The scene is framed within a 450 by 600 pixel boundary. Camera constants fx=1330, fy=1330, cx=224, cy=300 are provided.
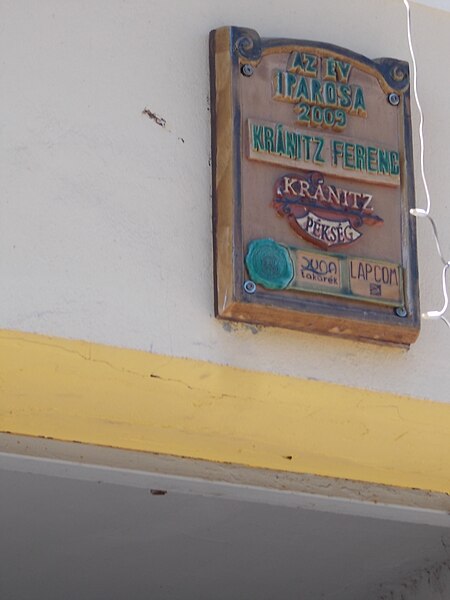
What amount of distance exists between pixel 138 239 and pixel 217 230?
191mm

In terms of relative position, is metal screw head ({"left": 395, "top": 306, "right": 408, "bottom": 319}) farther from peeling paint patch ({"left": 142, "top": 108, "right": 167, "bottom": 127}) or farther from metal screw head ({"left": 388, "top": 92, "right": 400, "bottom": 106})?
peeling paint patch ({"left": 142, "top": 108, "right": 167, "bottom": 127})

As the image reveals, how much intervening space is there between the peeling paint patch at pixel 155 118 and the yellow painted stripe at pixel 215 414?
56 centimetres

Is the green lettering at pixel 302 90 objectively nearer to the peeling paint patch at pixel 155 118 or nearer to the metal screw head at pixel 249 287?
the peeling paint patch at pixel 155 118

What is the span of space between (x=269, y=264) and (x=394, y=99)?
1.96 feet

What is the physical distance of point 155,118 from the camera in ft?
9.95

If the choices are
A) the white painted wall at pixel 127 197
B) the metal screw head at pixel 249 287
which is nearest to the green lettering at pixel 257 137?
the white painted wall at pixel 127 197

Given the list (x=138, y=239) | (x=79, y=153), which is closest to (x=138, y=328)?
(x=138, y=239)

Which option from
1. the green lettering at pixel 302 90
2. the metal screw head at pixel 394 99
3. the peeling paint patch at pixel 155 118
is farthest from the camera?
the metal screw head at pixel 394 99

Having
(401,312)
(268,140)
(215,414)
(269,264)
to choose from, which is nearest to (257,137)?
(268,140)

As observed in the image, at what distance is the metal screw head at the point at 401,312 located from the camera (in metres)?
3.07

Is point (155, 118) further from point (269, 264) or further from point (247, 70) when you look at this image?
point (269, 264)

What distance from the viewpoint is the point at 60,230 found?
2.83 metres

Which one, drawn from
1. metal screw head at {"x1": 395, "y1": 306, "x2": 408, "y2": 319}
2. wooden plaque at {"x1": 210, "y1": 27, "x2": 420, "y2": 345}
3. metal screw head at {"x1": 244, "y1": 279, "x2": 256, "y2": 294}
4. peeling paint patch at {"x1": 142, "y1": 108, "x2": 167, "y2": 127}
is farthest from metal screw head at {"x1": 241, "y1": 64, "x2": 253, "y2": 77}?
metal screw head at {"x1": 395, "y1": 306, "x2": 408, "y2": 319}

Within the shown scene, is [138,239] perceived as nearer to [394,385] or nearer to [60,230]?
[60,230]
